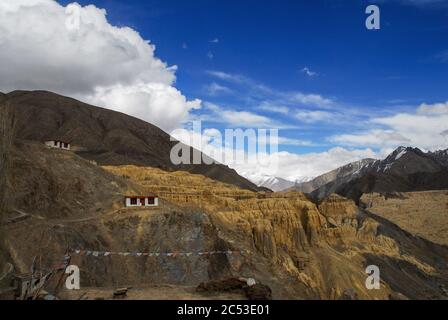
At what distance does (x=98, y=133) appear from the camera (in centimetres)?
17238

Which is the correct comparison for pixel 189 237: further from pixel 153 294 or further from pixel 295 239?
pixel 295 239

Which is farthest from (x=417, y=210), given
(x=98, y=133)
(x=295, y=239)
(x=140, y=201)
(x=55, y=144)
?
(x=98, y=133)

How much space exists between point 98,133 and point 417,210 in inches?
4510

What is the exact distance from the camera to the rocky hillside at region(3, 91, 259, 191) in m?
155

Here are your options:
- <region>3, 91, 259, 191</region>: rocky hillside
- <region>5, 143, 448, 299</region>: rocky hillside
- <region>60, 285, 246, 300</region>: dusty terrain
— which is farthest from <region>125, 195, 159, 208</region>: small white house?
<region>3, 91, 259, 191</region>: rocky hillside

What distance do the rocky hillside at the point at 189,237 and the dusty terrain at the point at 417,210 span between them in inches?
1223

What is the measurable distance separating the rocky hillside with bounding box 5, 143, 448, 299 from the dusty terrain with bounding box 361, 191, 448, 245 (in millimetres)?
31074

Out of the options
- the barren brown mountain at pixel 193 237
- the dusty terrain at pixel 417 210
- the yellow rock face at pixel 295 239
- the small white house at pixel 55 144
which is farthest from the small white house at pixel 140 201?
the dusty terrain at pixel 417 210

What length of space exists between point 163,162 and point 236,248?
116m

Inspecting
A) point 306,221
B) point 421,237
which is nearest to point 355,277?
point 306,221

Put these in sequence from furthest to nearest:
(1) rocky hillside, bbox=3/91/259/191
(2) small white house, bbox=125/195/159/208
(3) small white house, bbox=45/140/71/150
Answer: (1) rocky hillside, bbox=3/91/259/191 → (3) small white house, bbox=45/140/71/150 → (2) small white house, bbox=125/195/159/208

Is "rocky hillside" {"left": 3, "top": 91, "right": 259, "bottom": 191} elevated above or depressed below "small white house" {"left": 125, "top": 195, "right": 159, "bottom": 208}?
above

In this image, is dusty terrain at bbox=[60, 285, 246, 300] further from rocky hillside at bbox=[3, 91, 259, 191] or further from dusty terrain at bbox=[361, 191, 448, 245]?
rocky hillside at bbox=[3, 91, 259, 191]
